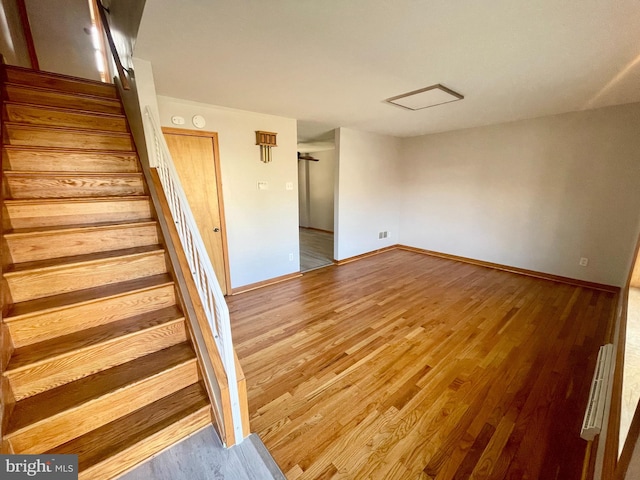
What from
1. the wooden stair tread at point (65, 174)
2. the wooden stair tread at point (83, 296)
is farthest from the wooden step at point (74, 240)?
the wooden stair tread at point (65, 174)

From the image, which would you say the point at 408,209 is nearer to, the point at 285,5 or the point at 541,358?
the point at 541,358

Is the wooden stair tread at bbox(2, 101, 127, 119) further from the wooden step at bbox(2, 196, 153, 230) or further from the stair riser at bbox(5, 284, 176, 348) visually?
the stair riser at bbox(5, 284, 176, 348)

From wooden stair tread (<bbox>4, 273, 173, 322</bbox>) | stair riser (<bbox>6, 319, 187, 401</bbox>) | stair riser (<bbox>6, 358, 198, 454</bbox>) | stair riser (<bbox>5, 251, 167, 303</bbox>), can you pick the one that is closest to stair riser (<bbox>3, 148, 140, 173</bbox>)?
stair riser (<bbox>5, 251, 167, 303</bbox>)

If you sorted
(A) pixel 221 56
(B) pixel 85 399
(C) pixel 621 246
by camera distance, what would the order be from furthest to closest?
(C) pixel 621 246
(A) pixel 221 56
(B) pixel 85 399

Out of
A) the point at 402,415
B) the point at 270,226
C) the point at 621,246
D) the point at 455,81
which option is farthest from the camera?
the point at 270,226

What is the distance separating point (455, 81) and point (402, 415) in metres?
2.77

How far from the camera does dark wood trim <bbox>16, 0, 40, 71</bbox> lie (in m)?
3.37

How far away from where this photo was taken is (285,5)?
1342 millimetres

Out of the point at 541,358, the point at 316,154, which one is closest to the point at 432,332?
the point at 541,358

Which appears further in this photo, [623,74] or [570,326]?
[570,326]

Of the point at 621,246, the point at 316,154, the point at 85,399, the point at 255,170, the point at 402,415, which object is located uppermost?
the point at 316,154

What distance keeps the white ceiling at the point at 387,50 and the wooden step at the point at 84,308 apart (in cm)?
163

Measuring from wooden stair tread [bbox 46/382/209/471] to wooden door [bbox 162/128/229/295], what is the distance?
1956mm

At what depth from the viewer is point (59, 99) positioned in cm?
240
